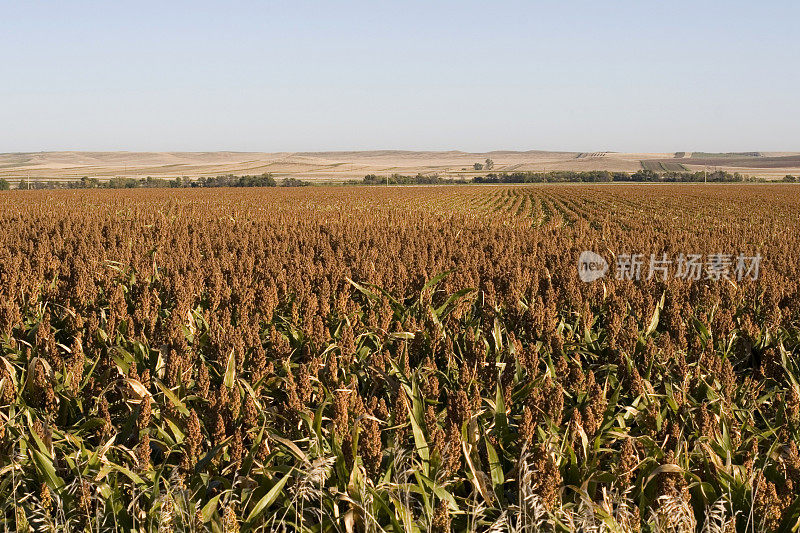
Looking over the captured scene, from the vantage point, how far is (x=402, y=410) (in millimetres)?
3596

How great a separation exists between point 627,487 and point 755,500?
506mm

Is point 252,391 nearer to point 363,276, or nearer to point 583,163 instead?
point 363,276

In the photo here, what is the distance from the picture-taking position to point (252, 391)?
3852 millimetres

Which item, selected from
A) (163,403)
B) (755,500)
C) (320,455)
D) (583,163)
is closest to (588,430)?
(755,500)
